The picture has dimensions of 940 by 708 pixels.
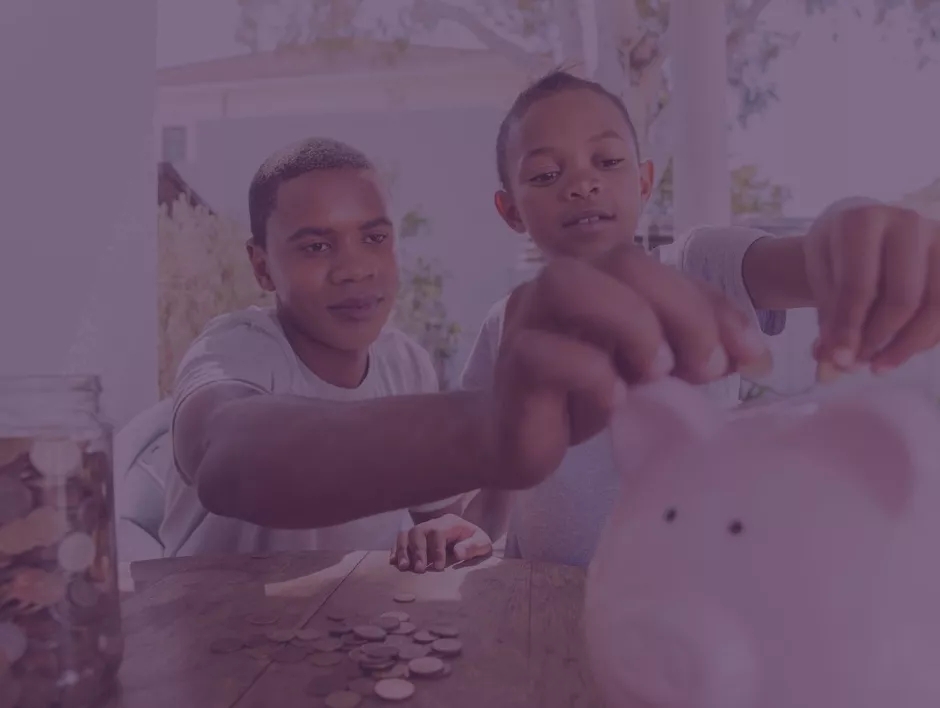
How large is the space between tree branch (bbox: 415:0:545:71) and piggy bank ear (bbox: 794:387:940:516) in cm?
312

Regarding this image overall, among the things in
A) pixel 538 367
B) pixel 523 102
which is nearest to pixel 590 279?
pixel 538 367

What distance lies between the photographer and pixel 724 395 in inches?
53.1

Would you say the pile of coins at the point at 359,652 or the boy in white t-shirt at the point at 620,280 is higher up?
the boy in white t-shirt at the point at 620,280

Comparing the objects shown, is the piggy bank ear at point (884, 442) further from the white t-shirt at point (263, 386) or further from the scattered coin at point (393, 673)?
the white t-shirt at point (263, 386)

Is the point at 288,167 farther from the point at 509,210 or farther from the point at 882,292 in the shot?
the point at 882,292

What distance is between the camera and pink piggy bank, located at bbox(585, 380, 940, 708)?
40 centimetres

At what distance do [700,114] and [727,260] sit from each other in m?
1.55

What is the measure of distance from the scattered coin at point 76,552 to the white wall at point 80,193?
1851 millimetres

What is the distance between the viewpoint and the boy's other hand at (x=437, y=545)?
1124 millimetres

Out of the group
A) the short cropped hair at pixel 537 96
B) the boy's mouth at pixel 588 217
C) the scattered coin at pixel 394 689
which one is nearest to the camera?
the scattered coin at pixel 394 689

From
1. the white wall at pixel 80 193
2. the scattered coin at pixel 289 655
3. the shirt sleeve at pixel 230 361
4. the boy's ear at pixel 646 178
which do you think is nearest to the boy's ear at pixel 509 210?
the boy's ear at pixel 646 178

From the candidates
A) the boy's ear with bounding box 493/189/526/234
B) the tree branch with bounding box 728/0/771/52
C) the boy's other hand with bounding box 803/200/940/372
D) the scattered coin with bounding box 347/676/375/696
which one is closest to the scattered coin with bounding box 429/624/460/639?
the scattered coin with bounding box 347/676/375/696

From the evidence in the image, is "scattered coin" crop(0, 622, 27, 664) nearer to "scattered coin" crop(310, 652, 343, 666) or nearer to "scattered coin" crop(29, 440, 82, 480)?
"scattered coin" crop(29, 440, 82, 480)

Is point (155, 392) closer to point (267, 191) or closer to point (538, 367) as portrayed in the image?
point (267, 191)
